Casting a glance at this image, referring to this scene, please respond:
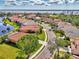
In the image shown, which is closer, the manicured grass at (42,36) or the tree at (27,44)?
the tree at (27,44)

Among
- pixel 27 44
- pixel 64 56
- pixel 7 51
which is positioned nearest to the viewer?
pixel 64 56

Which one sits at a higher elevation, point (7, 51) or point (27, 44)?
point (27, 44)

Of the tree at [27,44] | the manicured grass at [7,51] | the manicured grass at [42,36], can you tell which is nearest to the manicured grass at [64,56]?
the tree at [27,44]

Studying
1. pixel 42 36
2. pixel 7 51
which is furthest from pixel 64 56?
pixel 42 36

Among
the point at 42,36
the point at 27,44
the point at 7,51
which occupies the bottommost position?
the point at 42,36

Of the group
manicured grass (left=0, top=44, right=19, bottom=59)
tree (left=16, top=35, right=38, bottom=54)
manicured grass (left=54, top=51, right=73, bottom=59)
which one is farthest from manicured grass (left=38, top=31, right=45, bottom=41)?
manicured grass (left=54, top=51, right=73, bottom=59)

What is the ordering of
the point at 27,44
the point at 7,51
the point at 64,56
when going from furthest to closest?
the point at 7,51 → the point at 27,44 → the point at 64,56

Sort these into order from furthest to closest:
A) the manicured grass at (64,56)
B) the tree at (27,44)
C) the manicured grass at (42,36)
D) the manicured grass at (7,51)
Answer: the manicured grass at (42,36), the tree at (27,44), the manicured grass at (7,51), the manicured grass at (64,56)

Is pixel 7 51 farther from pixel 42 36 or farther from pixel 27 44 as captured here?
pixel 42 36

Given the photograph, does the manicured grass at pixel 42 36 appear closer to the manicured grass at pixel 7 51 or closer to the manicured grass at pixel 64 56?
the manicured grass at pixel 7 51
